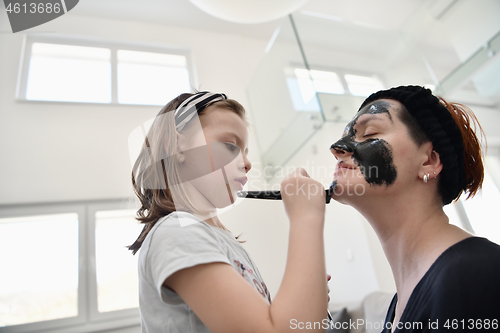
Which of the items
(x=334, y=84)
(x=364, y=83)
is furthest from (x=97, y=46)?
(x=364, y=83)

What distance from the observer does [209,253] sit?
0.46 metres

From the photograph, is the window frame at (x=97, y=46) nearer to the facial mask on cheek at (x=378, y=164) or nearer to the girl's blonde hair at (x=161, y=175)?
the girl's blonde hair at (x=161, y=175)

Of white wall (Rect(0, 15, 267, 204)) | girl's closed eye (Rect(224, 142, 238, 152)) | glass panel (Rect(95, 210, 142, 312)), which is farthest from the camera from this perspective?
white wall (Rect(0, 15, 267, 204))

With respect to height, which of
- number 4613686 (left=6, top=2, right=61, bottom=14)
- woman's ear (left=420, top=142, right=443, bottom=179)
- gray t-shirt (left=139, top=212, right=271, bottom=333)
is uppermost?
number 4613686 (left=6, top=2, right=61, bottom=14)

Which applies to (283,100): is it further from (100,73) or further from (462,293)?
(462,293)

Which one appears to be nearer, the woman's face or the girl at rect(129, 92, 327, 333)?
the girl at rect(129, 92, 327, 333)

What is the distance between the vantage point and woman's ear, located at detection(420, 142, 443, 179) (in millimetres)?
694

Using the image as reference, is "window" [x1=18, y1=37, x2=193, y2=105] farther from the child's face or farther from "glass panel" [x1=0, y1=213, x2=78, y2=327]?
the child's face

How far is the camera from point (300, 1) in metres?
1.70

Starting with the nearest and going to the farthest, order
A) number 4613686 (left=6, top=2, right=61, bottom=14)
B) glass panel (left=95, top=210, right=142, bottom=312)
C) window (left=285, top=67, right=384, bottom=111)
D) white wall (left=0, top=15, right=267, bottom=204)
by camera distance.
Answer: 1. window (left=285, top=67, right=384, bottom=111)
2. glass panel (left=95, top=210, right=142, bottom=312)
3. white wall (left=0, top=15, right=267, bottom=204)
4. number 4613686 (left=6, top=2, right=61, bottom=14)

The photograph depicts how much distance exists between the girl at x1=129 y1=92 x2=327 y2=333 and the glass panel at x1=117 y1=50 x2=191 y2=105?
7.92 ft

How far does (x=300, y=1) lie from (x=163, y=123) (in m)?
1.25

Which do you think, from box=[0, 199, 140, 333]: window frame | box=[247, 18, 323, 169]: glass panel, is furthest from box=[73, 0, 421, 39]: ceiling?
box=[0, 199, 140, 333]: window frame

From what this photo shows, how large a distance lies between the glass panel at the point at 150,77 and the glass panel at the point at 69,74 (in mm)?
139
